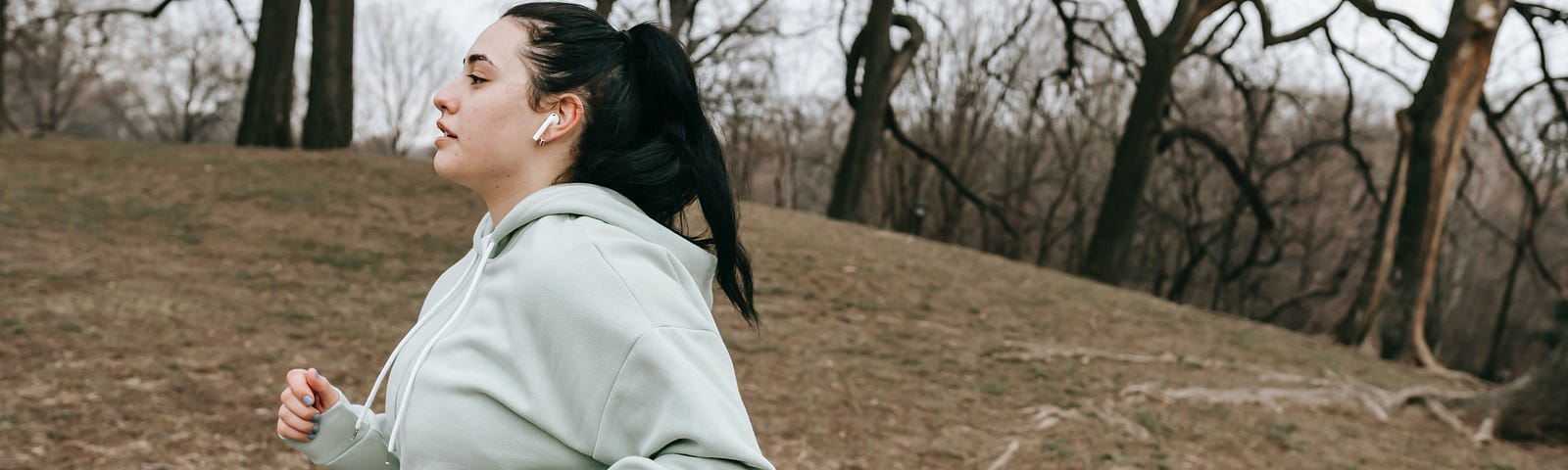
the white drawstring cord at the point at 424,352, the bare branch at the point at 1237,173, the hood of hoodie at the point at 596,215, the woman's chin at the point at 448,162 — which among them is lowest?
the white drawstring cord at the point at 424,352

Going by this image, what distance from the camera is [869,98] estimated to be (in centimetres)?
A: 1452

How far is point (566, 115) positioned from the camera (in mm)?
1445

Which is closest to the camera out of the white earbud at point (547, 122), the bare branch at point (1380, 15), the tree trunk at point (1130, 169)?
the white earbud at point (547, 122)

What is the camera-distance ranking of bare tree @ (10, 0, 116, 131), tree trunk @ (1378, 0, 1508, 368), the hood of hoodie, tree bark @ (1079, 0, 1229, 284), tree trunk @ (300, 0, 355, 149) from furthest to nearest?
bare tree @ (10, 0, 116, 131)
tree bark @ (1079, 0, 1229, 284)
tree trunk @ (300, 0, 355, 149)
tree trunk @ (1378, 0, 1508, 368)
the hood of hoodie

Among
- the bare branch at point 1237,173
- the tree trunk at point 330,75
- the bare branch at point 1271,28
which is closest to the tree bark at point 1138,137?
the bare branch at point 1237,173

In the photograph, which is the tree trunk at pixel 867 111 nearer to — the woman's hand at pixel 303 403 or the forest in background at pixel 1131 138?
the forest in background at pixel 1131 138

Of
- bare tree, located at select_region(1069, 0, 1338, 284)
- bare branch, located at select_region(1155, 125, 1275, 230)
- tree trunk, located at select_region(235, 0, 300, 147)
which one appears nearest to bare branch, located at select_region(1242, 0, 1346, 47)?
bare tree, located at select_region(1069, 0, 1338, 284)

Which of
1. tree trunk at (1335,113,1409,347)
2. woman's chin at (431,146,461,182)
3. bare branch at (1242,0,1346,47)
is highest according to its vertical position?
bare branch at (1242,0,1346,47)

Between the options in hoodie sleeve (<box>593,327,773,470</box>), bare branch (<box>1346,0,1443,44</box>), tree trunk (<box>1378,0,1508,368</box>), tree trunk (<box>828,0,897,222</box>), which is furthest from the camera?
tree trunk (<box>828,0,897,222</box>)

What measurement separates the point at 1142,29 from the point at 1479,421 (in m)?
7.94

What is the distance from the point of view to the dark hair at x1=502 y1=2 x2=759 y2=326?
1.45 m

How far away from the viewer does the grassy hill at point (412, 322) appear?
510 cm

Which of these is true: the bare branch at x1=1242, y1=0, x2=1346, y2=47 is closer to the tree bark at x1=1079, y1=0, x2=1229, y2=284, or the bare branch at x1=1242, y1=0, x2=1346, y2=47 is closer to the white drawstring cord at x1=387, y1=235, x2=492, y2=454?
the tree bark at x1=1079, y1=0, x2=1229, y2=284

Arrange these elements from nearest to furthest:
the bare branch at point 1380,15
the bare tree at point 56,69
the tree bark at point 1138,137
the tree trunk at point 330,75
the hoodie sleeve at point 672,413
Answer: the hoodie sleeve at point 672,413, the tree trunk at point 330,75, the bare branch at point 1380,15, the tree bark at point 1138,137, the bare tree at point 56,69
